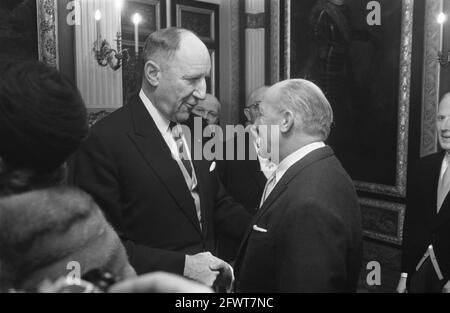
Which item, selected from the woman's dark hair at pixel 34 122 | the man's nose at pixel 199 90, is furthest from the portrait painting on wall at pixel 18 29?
the woman's dark hair at pixel 34 122

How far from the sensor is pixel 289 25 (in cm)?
567

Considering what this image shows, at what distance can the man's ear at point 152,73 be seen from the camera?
2.18m

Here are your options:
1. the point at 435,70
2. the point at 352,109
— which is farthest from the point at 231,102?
the point at 435,70

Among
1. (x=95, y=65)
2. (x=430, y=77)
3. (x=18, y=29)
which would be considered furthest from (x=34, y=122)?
(x=430, y=77)

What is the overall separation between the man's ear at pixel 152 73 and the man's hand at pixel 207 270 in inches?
32.8

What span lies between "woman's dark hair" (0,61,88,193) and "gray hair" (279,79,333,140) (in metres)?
0.99

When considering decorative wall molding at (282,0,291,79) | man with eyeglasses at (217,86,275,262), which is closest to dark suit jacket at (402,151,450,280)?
man with eyeglasses at (217,86,275,262)

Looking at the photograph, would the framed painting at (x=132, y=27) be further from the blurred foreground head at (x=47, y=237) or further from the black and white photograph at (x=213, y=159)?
the blurred foreground head at (x=47, y=237)

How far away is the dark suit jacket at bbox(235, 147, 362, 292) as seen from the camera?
159 cm

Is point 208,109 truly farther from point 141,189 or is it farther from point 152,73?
point 141,189

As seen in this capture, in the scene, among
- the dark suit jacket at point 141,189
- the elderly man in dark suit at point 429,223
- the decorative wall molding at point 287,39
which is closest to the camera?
the dark suit jacket at point 141,189

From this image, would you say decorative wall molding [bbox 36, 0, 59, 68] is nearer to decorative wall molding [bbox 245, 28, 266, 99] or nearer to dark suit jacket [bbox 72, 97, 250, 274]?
dark suit jacket [bbox 72, 97, 250, 274]
